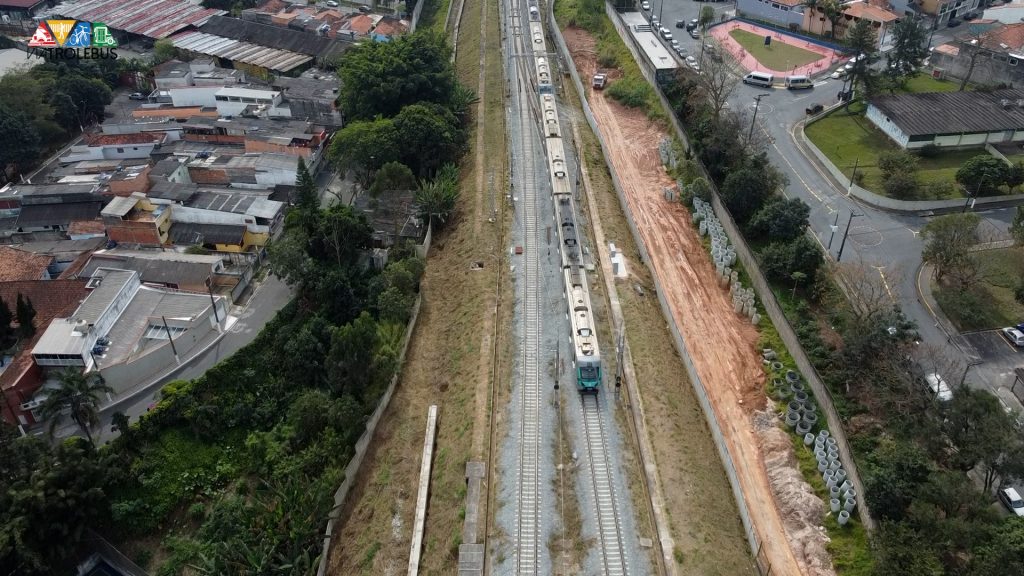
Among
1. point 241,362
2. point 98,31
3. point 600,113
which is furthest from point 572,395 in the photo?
point 98,31

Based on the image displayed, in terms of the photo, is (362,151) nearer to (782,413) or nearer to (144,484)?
(144,484)

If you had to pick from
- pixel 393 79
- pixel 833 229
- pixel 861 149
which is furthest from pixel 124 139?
pixel 861 149

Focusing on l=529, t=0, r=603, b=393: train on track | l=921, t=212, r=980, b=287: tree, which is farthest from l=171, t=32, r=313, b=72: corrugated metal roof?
l=921, t=212, r=980, b=287: tree

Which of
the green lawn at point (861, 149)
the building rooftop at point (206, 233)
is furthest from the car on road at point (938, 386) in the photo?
the building rooftop at point (206, 233)

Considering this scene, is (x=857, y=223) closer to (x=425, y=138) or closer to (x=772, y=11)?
(x=425, y=138)

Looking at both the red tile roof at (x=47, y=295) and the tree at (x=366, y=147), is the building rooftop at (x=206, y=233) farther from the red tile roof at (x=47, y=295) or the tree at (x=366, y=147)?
the tree at (x=366, y=147)

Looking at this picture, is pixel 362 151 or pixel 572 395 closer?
pixel 572 395

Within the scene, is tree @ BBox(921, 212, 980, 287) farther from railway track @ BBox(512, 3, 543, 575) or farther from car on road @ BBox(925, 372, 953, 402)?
railway track @ BBox(512, 3, 543, 575)
